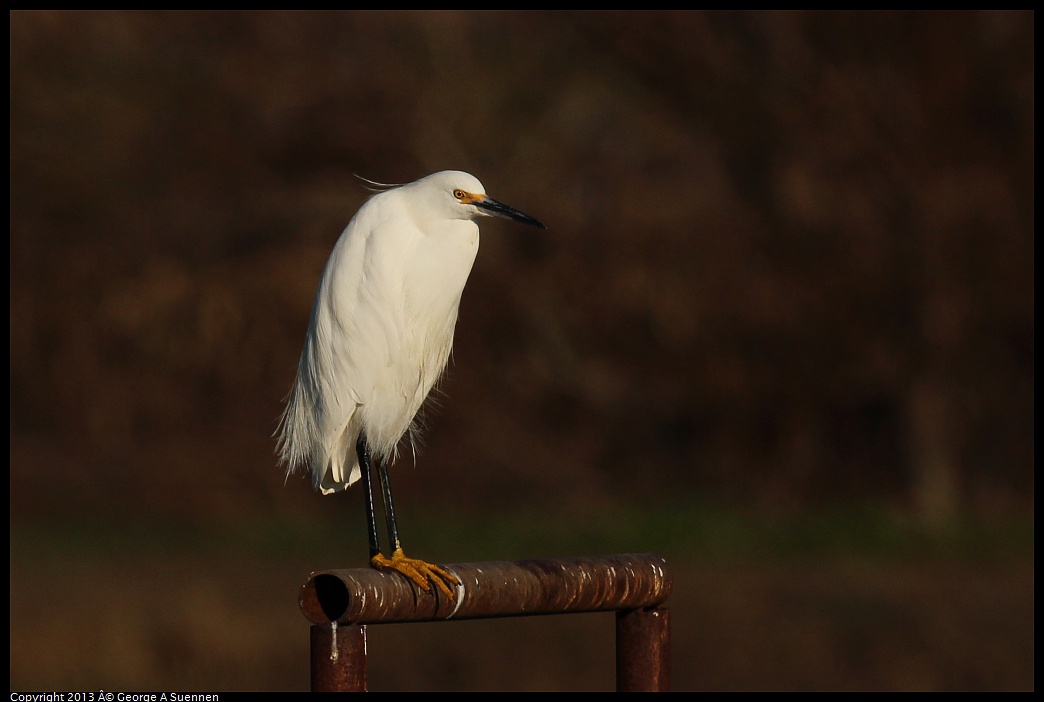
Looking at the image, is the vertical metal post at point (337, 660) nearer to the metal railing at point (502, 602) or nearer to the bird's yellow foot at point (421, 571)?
the metal railing at point (502, 602)

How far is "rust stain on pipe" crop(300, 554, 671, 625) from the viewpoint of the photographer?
2887 millimetres

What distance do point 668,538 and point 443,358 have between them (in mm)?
5821

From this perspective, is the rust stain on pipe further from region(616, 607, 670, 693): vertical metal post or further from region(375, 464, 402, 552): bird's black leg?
region(375, 464, 402, 552): bird's black leg

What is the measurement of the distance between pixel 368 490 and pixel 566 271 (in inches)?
314

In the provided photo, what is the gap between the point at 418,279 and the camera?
11.9 ft

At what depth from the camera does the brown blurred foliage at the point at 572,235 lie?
10.7 meters

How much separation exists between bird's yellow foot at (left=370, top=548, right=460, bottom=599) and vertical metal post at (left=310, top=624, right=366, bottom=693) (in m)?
0.30

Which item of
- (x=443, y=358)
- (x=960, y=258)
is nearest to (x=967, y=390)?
(x=960, y=258)

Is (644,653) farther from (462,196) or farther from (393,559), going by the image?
(462,196)

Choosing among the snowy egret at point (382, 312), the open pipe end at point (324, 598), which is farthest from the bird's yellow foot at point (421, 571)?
the open pipe end at point (324, 598)

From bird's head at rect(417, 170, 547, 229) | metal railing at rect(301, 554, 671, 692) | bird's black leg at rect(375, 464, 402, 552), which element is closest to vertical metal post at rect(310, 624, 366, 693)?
metal railing at rect(301, 554, 671, 692)

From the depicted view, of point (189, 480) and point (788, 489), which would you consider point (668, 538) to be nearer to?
point (788, 489)

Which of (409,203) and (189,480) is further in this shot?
(189,480)

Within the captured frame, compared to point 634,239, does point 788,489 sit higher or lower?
lower
